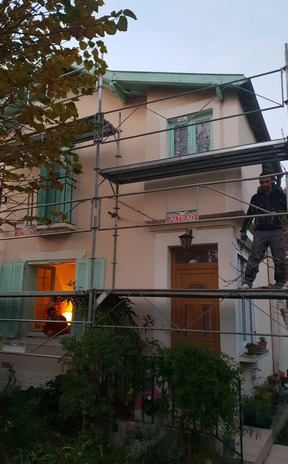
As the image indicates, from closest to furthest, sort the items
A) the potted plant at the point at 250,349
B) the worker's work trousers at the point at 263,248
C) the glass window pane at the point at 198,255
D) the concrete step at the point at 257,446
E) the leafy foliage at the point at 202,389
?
the leafy foliage at the point at 202,389
the concrete step at the point at 257,446
the worker's work trousers at the point at 263,248
the potted plant at the point at 250,349
the glass window pane at the point at 198,255

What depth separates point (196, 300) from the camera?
7.65 metres

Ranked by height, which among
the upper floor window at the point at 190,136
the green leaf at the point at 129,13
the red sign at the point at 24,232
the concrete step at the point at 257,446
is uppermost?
the upper floor window at the point at 190,136

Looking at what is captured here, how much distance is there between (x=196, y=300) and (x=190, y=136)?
3.38m

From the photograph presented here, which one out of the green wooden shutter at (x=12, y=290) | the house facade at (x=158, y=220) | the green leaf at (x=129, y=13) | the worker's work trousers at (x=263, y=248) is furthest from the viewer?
the green wooden shutter at (x=12, y=290)

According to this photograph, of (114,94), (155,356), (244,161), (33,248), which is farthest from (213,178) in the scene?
(33,248)

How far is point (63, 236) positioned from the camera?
895 centimetres

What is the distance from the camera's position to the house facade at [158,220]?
7.34m

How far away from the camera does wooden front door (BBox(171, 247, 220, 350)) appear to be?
7492 millimetres

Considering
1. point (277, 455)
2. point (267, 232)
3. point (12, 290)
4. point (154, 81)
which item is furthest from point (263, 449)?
point (154, 81)

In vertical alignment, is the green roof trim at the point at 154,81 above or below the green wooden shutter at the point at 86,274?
above

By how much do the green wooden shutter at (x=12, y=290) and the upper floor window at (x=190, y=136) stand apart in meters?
4.42

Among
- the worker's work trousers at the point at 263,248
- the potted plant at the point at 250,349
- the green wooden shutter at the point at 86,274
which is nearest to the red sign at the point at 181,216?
the worker's work trousers at the point at 263,248

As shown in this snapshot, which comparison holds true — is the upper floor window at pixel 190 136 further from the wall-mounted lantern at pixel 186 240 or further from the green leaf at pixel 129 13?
the green leaf at pixel 129 13

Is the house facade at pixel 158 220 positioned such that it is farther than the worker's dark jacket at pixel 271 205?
Yes
